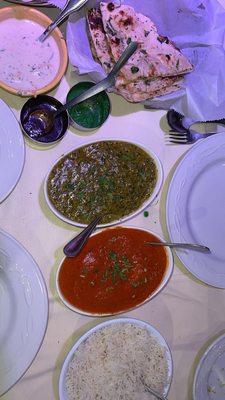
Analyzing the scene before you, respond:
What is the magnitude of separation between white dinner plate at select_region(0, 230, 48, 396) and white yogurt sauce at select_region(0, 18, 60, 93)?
582 millimetres

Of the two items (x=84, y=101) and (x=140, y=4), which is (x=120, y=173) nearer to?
(x=84, y=101)

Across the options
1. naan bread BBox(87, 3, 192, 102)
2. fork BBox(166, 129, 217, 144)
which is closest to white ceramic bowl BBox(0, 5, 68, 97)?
naan bread BBox(87, 3, 192, 102)

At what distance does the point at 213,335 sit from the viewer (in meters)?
2.07

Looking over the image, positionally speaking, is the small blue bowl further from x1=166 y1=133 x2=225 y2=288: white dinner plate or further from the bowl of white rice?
the bowl of white rice

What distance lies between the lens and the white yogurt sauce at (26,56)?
6.19 ft

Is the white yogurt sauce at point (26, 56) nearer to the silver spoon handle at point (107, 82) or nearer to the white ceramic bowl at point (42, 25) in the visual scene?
the white ceramic bowl at point (42, 25)

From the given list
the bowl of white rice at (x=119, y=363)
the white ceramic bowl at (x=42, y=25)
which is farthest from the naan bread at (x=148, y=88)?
the bowl of white rice at (x=119, y=363)

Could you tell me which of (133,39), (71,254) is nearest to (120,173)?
(71,254)

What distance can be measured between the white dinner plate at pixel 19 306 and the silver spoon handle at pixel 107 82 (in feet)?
1.80

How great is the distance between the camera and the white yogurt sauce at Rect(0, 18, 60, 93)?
6.19 feet

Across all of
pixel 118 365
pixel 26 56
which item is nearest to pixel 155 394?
pixel 118 365

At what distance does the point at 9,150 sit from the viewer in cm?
186

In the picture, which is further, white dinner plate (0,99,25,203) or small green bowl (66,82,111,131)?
small green bowl (66,82,111,131)

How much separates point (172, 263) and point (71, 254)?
401 mm
